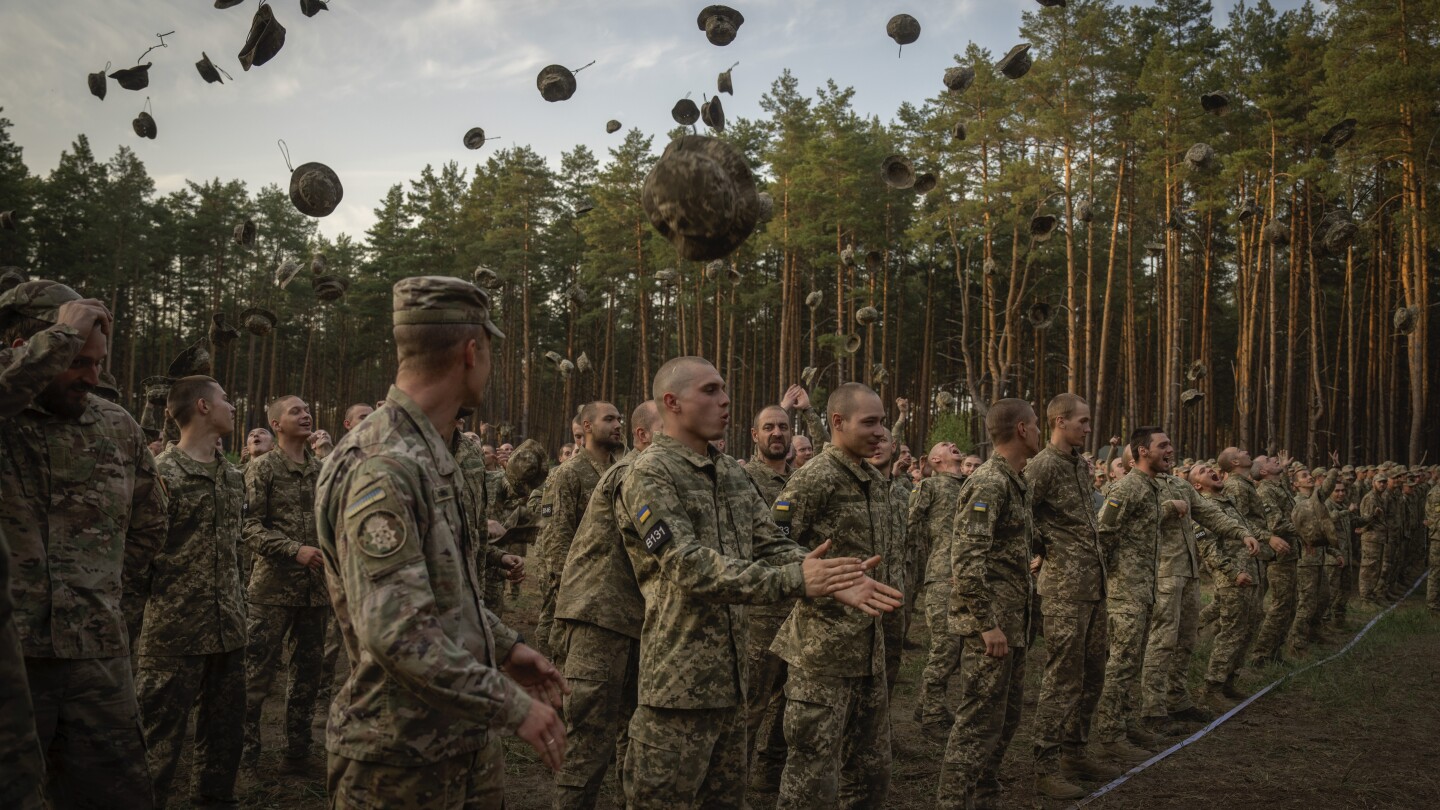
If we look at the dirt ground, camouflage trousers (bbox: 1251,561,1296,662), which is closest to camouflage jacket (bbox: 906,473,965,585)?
the dirt ground

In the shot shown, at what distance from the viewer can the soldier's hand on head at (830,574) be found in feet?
10.7

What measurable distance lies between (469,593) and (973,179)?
1279 inches

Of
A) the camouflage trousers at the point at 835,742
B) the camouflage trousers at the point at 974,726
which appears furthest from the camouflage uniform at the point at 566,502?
the camouflage trousers at the point at 974,726

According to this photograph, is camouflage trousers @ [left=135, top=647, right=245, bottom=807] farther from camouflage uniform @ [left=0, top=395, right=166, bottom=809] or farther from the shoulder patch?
the shoulder patch

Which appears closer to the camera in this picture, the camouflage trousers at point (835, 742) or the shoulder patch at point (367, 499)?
the shoulder patch at point (367, 499)

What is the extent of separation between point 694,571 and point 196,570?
3.19 meters

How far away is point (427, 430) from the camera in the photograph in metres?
2.56

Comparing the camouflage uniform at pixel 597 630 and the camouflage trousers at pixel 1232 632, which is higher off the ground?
the camouflage uniform at pixel 597 630

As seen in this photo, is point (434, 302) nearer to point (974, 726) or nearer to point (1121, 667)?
point (974, 726)

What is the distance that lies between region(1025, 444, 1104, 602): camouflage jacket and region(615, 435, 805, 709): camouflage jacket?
3.05 metres

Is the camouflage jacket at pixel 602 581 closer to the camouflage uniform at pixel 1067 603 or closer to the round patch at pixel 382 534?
the round patch at pixel 382 534

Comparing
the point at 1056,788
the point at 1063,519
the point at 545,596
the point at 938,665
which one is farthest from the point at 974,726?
the point at 545,596

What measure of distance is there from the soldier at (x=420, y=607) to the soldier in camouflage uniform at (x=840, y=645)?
2.06m

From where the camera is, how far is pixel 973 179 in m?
32.4
